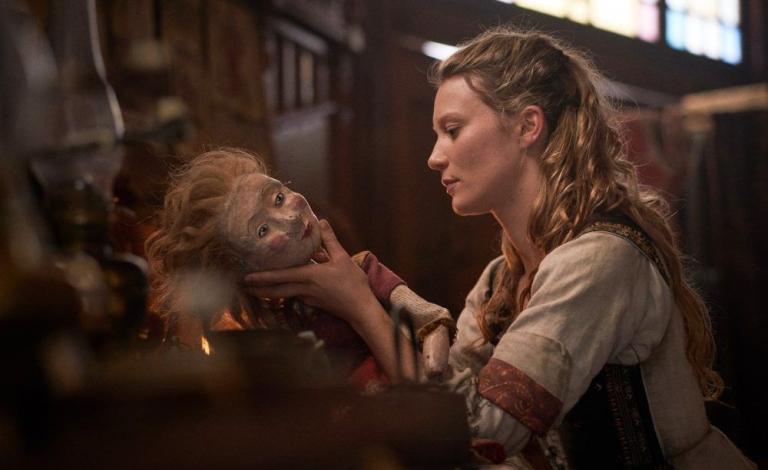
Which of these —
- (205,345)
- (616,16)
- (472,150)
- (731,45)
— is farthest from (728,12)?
(205,345)

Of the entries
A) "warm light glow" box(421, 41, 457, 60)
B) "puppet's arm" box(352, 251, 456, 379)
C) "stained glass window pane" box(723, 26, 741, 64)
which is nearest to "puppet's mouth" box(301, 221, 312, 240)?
"puppet's arm" box(352, 251, 456, 379)

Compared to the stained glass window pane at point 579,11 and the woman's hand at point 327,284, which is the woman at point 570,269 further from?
the stained glass window pane at point 579,11

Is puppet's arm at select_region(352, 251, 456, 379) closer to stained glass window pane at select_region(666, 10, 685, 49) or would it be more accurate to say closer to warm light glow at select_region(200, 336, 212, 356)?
warm light glow at select_region(200, 336, 212, 356)

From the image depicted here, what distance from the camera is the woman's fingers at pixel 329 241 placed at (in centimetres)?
136

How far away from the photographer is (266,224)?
1.28m

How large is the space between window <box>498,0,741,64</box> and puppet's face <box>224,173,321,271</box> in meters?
3.02

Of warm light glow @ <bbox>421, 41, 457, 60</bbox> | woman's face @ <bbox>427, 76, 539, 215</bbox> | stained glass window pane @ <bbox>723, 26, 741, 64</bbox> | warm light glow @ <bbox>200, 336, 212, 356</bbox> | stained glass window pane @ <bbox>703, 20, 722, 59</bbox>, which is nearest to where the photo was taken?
warm light glow @ <bbox>200, 336, 212, 356</bbox>

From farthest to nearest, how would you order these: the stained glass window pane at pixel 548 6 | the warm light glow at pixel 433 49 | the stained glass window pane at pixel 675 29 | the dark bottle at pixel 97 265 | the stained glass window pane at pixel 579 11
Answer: the stained glass window pane at pixel 675 29 < the stained glass window pane at pixel 579 11 < the stained glass window pane at pixel 548 6 < the warm light glow at pixel 433 49 < the dark bottle at pixel 97 265

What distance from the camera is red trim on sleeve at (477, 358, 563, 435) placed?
4.18ft

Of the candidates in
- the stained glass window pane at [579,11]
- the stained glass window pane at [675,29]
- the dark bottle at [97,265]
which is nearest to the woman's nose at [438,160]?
the dark bottle at [97,265]

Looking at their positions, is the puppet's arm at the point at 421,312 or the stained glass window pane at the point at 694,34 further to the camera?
the stained glass window pane at the point at 694,34

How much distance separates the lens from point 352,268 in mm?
1360

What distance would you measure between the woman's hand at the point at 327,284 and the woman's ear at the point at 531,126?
1.02 ft

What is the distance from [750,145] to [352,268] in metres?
4.29
